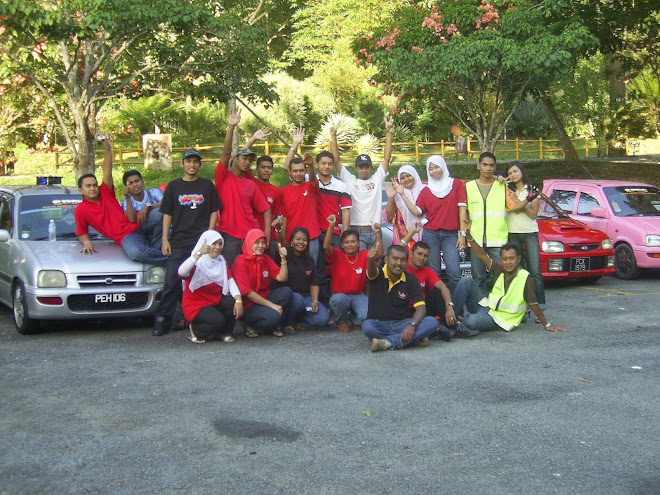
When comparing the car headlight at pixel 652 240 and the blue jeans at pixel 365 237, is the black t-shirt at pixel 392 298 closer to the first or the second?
the blue jeans at pixel 365 237

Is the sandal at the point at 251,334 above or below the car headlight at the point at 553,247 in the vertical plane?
below

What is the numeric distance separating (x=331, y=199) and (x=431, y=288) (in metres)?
1.75

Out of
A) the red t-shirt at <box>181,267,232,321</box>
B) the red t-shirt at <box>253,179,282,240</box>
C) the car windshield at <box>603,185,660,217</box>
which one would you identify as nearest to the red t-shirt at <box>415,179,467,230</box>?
the red t-shirt at <box>253,179,282,240</box>

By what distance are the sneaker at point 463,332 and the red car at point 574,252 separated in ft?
13.2

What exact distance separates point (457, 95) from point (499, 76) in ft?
4.58

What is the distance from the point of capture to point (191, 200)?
9.30m

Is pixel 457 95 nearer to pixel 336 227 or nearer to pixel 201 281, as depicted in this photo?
pixel 336 227

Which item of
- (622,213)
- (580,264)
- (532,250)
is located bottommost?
(580,264)

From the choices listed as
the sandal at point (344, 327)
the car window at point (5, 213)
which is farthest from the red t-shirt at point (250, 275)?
the car window at point (5, 213)

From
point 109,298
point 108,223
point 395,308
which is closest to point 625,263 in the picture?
point 395,308

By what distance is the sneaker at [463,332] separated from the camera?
8.98 meters

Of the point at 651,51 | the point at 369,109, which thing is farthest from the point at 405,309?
the point at 369,109

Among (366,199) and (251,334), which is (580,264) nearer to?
(366,199)

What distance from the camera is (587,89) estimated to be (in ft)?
99.9
